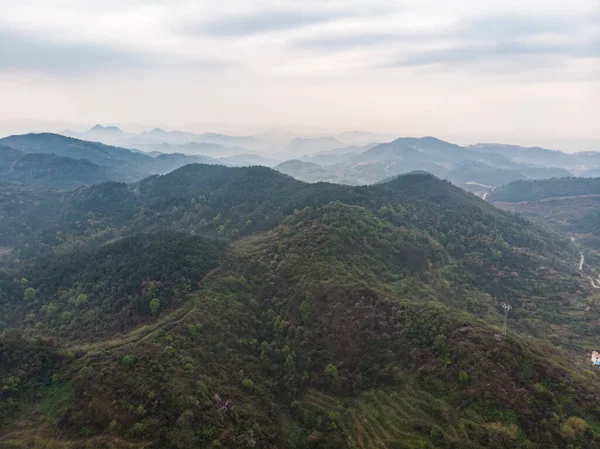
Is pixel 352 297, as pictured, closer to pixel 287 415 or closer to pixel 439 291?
pixel 287 415

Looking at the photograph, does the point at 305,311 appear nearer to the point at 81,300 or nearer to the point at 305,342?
the point at 305,342

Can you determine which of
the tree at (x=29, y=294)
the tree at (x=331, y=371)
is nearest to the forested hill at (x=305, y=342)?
the tree at (x=331, y=371)

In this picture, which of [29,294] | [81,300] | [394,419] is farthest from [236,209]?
[394,419]

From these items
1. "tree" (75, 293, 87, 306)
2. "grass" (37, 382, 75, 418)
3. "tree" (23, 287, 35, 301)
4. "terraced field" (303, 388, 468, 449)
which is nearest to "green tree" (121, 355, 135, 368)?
"grass" (37, 382, 75, 418)

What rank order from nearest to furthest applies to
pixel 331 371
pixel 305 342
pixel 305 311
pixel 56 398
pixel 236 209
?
1. pixel 56 398
2. pixel 331 371
3. pixel 305 342
4. pixel 305 311
5. pixel 236 209

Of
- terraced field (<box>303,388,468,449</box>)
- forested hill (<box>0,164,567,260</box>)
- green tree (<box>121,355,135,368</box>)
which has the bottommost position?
terraced field (<box>303,388,468,449</box>)

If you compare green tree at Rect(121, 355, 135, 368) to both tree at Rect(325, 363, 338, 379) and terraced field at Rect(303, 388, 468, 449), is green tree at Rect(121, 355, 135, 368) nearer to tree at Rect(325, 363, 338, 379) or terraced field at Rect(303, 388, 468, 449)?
terraced field at Rect(303, 388, 468, 449)
